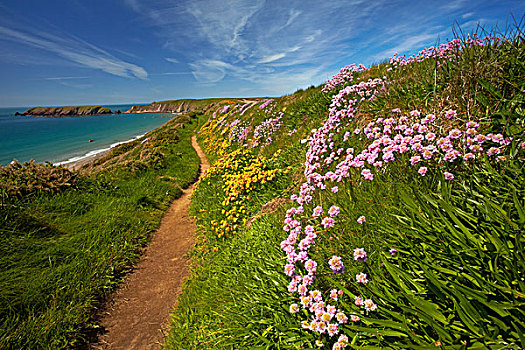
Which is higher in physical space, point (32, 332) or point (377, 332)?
point (377, 332)

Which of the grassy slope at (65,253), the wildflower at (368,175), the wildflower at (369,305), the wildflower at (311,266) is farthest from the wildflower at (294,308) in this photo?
the grassy slope at (65,253)

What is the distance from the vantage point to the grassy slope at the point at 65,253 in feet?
11.5

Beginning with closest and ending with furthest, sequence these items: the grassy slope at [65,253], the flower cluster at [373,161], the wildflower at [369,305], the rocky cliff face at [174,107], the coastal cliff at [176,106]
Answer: the wildflower at [369,305], the flower cluster at [373,161], the grassy slope at [65,253], the coastal cliff at [176,106], the rocky cliff face at [174,107]

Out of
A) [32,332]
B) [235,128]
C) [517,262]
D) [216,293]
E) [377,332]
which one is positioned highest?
[235,128]

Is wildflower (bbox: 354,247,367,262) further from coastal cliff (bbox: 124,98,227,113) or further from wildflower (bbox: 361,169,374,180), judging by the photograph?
coastal cliff (bbox: 124,98,227,113)

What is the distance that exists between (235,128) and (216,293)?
1205cm

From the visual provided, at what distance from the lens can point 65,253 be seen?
193 inches

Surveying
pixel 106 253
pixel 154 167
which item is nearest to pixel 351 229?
pixel 106 253

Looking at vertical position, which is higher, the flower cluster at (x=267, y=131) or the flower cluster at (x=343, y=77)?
the flower cluster at (x=343, y=77)

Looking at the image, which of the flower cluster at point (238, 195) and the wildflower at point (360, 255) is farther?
the flower cluster at point (238, 195)

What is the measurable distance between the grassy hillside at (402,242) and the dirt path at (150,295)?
0.41 meters

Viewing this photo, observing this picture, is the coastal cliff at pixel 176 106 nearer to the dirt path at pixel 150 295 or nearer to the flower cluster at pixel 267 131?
the flower cluster at pixel 267 131

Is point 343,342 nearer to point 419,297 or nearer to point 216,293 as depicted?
point 419,297

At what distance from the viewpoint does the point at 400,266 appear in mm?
2082
